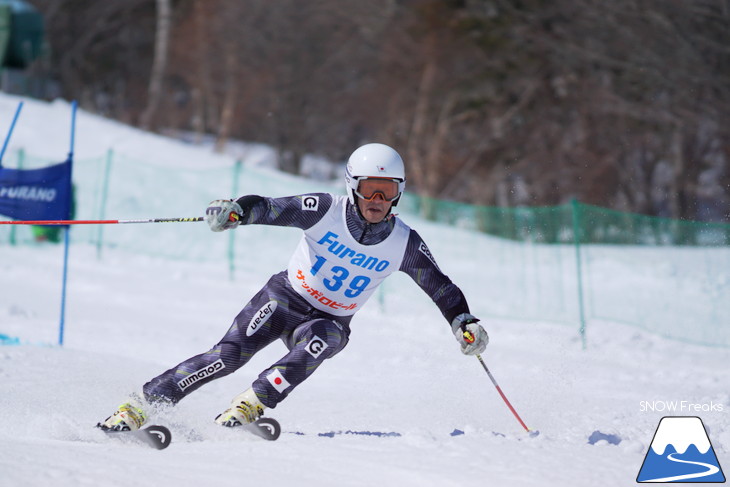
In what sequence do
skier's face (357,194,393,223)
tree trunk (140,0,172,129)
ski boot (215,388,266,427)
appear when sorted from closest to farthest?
ski boot (215,388,266,427)
skier's face (357,194,393,223)
tree trunk (140,0,172,129)

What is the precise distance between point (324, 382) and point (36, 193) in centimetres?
331

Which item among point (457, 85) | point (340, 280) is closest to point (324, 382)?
point (340, 280)

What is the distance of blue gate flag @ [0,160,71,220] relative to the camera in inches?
313

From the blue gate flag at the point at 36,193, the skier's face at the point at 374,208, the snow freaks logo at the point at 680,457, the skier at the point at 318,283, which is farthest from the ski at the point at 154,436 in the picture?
the blue gate flag at the point at 36,193

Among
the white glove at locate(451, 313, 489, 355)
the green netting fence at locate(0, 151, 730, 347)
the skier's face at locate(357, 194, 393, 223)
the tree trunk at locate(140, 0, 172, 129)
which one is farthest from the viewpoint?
the tree trunk at locate(140, 0, 172, 129)

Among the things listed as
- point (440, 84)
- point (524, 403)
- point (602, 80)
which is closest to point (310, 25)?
point (440, 84)

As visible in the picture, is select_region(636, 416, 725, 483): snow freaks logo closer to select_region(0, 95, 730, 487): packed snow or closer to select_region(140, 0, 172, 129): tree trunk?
select_region(0, 95, 730, 487): packed snow

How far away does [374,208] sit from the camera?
4.98 meters

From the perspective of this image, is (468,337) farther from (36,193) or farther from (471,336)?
(36,193)

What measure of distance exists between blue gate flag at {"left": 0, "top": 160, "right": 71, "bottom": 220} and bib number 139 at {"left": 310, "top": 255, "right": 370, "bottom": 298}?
3.79 meters

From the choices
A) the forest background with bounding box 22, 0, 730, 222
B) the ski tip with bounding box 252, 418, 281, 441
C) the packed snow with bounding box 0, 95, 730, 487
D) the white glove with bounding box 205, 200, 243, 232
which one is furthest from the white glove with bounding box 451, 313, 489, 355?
the forest background with bounding box 22, 0, 730, 222

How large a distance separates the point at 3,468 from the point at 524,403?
436 centimetres

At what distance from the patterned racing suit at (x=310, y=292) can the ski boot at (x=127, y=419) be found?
168mm

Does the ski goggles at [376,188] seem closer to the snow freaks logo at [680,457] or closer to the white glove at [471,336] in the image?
the white glove at [471,336]
